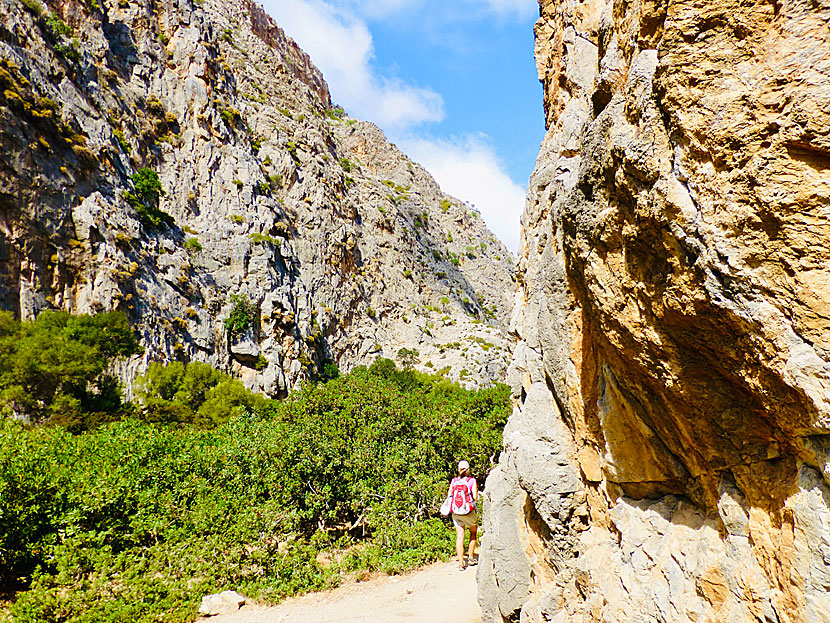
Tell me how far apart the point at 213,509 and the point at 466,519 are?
661cm

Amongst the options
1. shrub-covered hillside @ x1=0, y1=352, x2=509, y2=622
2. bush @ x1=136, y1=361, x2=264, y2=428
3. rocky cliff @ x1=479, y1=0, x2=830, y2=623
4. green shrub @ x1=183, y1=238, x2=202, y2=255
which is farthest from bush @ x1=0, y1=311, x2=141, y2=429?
rocky cliff @ x1=479, y1=0, x2=830, y2=623

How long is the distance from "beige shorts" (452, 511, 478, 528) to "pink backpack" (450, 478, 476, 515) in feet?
0.64

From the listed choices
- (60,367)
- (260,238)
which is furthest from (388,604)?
(260,238)

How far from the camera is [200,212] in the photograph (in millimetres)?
40875

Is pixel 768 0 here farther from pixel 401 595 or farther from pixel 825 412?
pixel 401 595

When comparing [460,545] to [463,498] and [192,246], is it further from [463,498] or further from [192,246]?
[192,246]

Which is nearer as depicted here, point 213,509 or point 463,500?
point 463,500

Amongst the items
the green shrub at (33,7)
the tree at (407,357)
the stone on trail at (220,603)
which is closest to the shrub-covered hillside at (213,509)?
the stone on trail at (220,603)

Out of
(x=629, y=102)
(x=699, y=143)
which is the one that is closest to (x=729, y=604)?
(x=699, y=143)

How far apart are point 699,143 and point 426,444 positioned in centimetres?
1473

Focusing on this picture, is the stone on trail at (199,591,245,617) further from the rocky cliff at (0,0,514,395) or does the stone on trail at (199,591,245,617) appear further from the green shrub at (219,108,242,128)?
the green shrub at (219,108,242,128)

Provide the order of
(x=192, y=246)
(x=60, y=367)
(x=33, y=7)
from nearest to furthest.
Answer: (x=60, y=367) < (x=33, y=7) < (x=192, y=246)

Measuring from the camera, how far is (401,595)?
9820 mm

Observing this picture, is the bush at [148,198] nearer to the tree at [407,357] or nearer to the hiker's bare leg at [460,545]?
the tree at [407,357]
